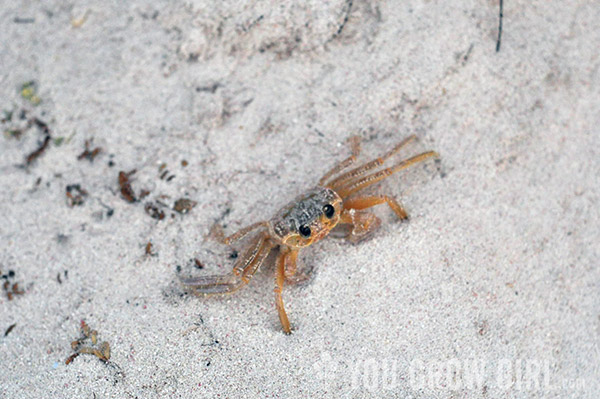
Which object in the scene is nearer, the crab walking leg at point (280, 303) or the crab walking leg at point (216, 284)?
the crab walking leg at point (280, 303)

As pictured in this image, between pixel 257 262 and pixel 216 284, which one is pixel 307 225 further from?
pixel 216 284

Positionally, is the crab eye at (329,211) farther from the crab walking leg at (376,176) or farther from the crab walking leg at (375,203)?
the crab walking leg at (376,176)

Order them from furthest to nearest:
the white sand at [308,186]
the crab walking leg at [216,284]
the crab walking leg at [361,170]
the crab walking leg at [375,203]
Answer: the crab walking leg at [361,170] < the crab walking leg at [375,203] < the crab walking leg at [216,284] < the white sand at [308,186]

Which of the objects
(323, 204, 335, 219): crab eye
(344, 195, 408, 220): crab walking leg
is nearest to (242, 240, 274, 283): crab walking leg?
(323, 204, 335, 219): crab eye

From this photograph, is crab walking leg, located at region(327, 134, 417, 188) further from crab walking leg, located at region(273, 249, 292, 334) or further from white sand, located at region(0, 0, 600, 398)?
crab walking leg, located at region(273, 249, 292, 334)

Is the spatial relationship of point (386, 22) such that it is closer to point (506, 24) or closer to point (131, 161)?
point (506, 24)

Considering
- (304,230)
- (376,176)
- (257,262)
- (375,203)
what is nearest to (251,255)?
(257,262)

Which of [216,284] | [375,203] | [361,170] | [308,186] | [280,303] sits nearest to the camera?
[280,303]

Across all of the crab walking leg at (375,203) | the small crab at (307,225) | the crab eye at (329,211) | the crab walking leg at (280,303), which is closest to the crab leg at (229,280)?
the small crab at (307,225)
